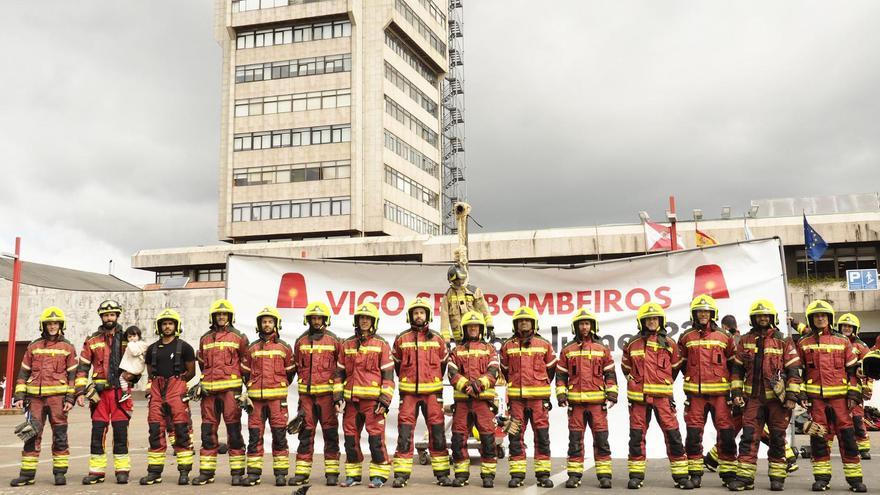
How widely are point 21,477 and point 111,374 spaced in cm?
171

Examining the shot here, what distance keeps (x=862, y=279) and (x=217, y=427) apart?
3983 centimetres

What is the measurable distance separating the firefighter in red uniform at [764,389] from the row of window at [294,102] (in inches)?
2215

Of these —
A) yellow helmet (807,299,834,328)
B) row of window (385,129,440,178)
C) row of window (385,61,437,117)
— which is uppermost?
row of window (385,61,437,117)

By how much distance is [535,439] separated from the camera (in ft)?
34.8

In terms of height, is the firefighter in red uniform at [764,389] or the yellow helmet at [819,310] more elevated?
the yellow helmet at [819,310]

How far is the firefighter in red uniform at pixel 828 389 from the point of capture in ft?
32.6

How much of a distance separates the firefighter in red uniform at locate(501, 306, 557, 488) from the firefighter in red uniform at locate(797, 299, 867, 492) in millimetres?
3274

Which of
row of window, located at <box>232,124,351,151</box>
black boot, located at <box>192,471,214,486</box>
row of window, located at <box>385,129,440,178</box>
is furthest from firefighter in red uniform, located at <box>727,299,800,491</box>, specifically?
row of window, located at <box>385,129,440,178</box>


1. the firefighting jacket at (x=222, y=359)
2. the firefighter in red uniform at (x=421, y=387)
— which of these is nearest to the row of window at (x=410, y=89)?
the firefighting jacket at (x=222, y=359)

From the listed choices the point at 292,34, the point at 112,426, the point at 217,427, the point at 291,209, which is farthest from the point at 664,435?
the point at 292,34

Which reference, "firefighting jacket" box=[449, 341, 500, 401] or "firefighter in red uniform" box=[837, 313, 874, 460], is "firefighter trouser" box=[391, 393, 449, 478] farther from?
"firefighter in red uniform" box=[837, 313, 874, 460]

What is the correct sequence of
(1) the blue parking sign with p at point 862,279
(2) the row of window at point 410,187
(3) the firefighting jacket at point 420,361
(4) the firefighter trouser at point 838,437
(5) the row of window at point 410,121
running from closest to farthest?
(4) the firefighter trouser at point 838,437, (3) the firefighting jacket at point 420,361, (1) the blue parking sign with p at point 862,279, (2) the row of window at point 410,187, (5) the row of window at point 410,121

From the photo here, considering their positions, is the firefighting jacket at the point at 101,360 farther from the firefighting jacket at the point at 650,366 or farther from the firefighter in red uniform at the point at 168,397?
the firefighting jacket at the point at 650,366

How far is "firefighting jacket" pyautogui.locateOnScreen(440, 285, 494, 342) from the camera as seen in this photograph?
1336 cm
